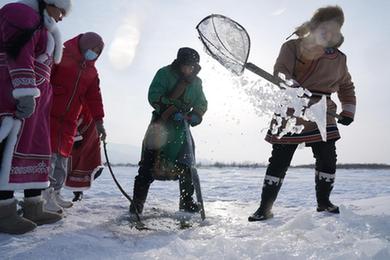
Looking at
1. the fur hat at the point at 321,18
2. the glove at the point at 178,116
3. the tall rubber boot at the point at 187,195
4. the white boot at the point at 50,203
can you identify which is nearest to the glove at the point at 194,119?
the glove at the point at 178,116

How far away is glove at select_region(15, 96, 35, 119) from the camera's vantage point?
261 centimetres

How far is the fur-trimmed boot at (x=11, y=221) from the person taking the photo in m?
2.63

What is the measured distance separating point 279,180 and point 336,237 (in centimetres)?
130

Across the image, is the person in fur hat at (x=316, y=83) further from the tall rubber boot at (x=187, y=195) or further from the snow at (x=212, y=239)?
the tall rubber boot at (x=187, y=195)

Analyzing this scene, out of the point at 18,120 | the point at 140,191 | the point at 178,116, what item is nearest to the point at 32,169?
the point at 18,120

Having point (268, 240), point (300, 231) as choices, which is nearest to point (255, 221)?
point (300, 231)

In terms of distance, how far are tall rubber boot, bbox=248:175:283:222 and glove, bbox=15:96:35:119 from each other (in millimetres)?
2067

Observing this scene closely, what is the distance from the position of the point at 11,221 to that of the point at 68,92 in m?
1.43

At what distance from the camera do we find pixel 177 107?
164 inches

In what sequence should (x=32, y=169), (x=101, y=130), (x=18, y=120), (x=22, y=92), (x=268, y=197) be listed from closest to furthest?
1. (x=22, y=92)
2. (x=18, y=120)
3. (x=32, y=169)
4. (x=268, y=197)
5. (x=101, y=130)

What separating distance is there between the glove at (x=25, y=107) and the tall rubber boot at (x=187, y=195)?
208 cm

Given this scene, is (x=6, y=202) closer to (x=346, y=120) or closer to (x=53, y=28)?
(x=53, y=28)

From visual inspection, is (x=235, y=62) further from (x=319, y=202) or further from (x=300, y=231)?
(x=319, y=202)

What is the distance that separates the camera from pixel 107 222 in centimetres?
333
